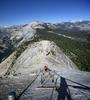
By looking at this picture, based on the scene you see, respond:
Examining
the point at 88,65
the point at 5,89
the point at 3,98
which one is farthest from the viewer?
the point at 88,65

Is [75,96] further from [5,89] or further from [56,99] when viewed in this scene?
[5,89]

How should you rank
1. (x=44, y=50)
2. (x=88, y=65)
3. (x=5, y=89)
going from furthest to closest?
(x=88, y=65) → (x=44, y=50) → (x=5, y=89)

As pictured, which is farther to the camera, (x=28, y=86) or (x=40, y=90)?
(x=28, y=86)

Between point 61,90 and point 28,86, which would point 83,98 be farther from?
point 28,86

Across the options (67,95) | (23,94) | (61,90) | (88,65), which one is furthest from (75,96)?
(88,65)

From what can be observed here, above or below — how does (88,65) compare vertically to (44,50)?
below

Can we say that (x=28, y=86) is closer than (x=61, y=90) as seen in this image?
No

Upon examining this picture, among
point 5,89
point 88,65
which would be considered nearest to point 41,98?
point 5,89

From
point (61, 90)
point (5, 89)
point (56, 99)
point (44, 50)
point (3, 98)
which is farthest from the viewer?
point (44, 50)

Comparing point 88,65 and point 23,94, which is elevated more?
point 23,94
